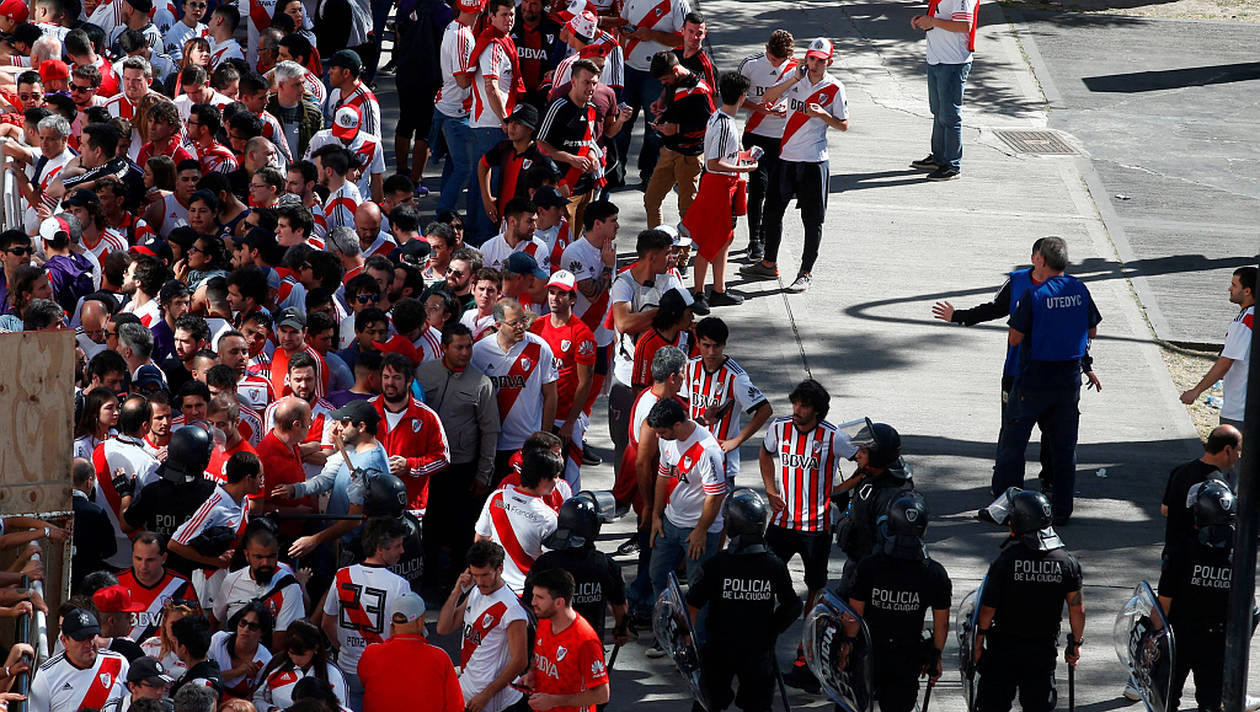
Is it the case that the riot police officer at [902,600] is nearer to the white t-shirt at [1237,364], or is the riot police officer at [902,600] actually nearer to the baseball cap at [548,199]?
the white t-shirt at [1237,364]

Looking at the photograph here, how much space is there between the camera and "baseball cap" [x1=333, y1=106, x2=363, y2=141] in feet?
39.8

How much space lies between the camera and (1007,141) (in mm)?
17062

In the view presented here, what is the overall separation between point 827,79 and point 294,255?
5498mm

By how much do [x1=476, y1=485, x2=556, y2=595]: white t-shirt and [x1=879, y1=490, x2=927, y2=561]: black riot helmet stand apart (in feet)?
5.54

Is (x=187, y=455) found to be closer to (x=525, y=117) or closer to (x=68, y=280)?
(x=68, y=280)

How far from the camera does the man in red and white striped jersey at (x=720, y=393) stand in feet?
29.7

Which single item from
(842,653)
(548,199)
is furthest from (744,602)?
(548,199)

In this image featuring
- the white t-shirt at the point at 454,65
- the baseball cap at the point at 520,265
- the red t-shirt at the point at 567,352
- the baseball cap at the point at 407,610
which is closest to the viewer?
the baseball cap at the point at 407,610

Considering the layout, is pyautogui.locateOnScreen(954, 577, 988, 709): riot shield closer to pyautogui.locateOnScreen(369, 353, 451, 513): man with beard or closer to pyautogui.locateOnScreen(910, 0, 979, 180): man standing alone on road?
pyautogui.locateOnScreen(369, 353, 451, 513): man with beard

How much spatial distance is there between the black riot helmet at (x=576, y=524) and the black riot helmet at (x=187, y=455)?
68.6 inches

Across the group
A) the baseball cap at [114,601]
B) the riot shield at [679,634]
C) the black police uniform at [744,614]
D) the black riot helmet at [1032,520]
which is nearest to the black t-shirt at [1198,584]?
the black riot helmet at [1032,520]

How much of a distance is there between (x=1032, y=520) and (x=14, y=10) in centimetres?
1119

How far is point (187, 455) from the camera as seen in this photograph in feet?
24.2

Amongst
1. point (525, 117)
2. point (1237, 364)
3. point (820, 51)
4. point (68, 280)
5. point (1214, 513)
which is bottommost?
point (1237, 364)
